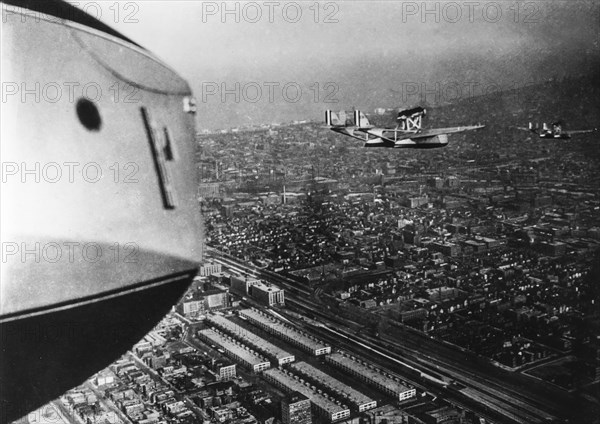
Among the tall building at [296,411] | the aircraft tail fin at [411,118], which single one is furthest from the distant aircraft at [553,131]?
the tall building at [296,411]

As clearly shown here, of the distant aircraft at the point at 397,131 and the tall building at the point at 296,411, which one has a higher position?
the distant aircraft at the point at 397,131

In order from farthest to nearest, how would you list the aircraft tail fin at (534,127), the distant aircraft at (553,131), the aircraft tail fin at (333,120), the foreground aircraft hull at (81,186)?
1. the aircraft tail fin at (534,127)
2. the distant aircraft at (553,131)
3. the aircraft tail fin at (333,120)
4. the foreground aircraft hull at (81,186)

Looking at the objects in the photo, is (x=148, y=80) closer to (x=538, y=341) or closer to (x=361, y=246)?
(x=361, y=246)

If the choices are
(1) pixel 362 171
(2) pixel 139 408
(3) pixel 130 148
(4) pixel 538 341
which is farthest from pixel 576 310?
(3) pixel 130 148

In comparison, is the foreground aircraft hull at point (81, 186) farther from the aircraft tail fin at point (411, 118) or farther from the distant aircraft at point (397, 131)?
the aircraft tail fin at point (411, 118)

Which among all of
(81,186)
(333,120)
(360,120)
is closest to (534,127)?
(360,120)

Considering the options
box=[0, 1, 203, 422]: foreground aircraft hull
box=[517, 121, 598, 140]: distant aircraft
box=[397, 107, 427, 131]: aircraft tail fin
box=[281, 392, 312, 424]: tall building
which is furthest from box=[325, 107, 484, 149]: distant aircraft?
box=[281, 392, 312, 424]: tall building

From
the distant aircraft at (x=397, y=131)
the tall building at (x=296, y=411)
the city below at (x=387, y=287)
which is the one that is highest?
the distant aircraft at (x=397, y=131)
